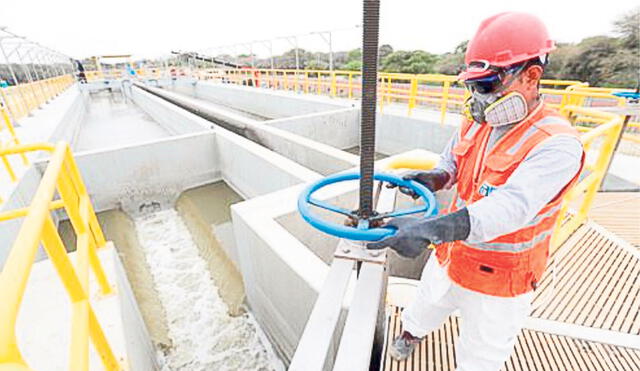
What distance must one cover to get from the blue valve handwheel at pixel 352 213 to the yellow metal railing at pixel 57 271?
2.41 ft

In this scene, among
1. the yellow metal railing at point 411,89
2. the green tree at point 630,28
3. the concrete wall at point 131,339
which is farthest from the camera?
the green tree at point 630,28

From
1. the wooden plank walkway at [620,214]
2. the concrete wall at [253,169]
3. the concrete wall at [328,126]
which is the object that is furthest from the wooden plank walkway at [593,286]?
the concrete wall at [328,126]

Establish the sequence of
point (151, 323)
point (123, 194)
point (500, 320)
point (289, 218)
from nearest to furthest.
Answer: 1. point (500, 320)
2. point (289, 218)
3. point (151, 323)
4. point (123, 194)

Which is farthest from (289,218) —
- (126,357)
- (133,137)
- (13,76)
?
(13,76)

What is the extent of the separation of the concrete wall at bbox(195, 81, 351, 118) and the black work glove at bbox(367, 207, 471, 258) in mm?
7543

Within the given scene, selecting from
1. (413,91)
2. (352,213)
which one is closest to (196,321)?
(352,213)

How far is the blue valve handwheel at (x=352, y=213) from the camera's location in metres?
0.96

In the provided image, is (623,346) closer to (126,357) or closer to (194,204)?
(126,357)

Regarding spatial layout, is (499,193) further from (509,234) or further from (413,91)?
(413,91)

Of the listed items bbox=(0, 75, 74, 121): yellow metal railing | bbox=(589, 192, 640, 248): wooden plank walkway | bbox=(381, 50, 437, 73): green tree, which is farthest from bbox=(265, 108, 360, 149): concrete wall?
bbox=(381, 50, 437, 73): green tree

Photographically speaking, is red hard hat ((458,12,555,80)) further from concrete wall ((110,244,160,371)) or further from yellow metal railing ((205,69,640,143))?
concrete wall ((110,244,160,371))

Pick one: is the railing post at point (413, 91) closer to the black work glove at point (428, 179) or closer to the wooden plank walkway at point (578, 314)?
the wooden plank walkway at point (578, 314)

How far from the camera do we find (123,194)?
5473mm

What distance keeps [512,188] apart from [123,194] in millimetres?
5968
